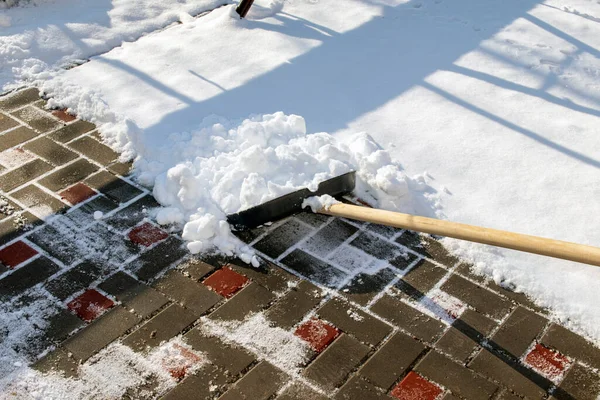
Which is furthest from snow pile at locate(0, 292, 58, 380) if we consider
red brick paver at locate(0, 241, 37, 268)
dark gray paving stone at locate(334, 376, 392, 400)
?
dark gray paving stone at locate(334, 376, 392, 400)

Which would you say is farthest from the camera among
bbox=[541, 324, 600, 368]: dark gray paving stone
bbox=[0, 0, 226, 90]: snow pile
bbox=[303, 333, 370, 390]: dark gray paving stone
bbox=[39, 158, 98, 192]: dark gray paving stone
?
bbox=[0, 0, 226, 90]: snow pile

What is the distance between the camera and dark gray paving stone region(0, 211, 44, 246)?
12.4 ft

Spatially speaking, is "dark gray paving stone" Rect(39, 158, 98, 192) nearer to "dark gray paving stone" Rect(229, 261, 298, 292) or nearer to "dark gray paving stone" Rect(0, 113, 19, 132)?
"dark gray paving stone" Rect(0, 113, 19, 132)

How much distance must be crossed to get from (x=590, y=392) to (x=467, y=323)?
0.59 m

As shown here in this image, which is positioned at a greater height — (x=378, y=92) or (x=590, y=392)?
(x=378, y=92)

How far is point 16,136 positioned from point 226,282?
1952mm

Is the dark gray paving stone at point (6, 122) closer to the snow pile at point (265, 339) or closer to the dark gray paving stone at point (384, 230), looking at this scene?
the snow pile at point (265, 339)

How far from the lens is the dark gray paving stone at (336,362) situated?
3.04m

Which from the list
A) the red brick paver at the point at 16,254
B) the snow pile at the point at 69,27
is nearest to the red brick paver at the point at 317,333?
the red brick paver at the point at 16,254

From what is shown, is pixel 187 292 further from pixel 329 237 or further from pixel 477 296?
pixel 477 296

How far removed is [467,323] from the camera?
3299 millimetres

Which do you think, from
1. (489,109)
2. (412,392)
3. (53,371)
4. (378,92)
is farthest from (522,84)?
(53,371)

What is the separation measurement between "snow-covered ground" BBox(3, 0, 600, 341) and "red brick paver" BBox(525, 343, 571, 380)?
0.68 feet

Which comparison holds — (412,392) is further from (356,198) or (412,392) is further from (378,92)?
(378,92)
